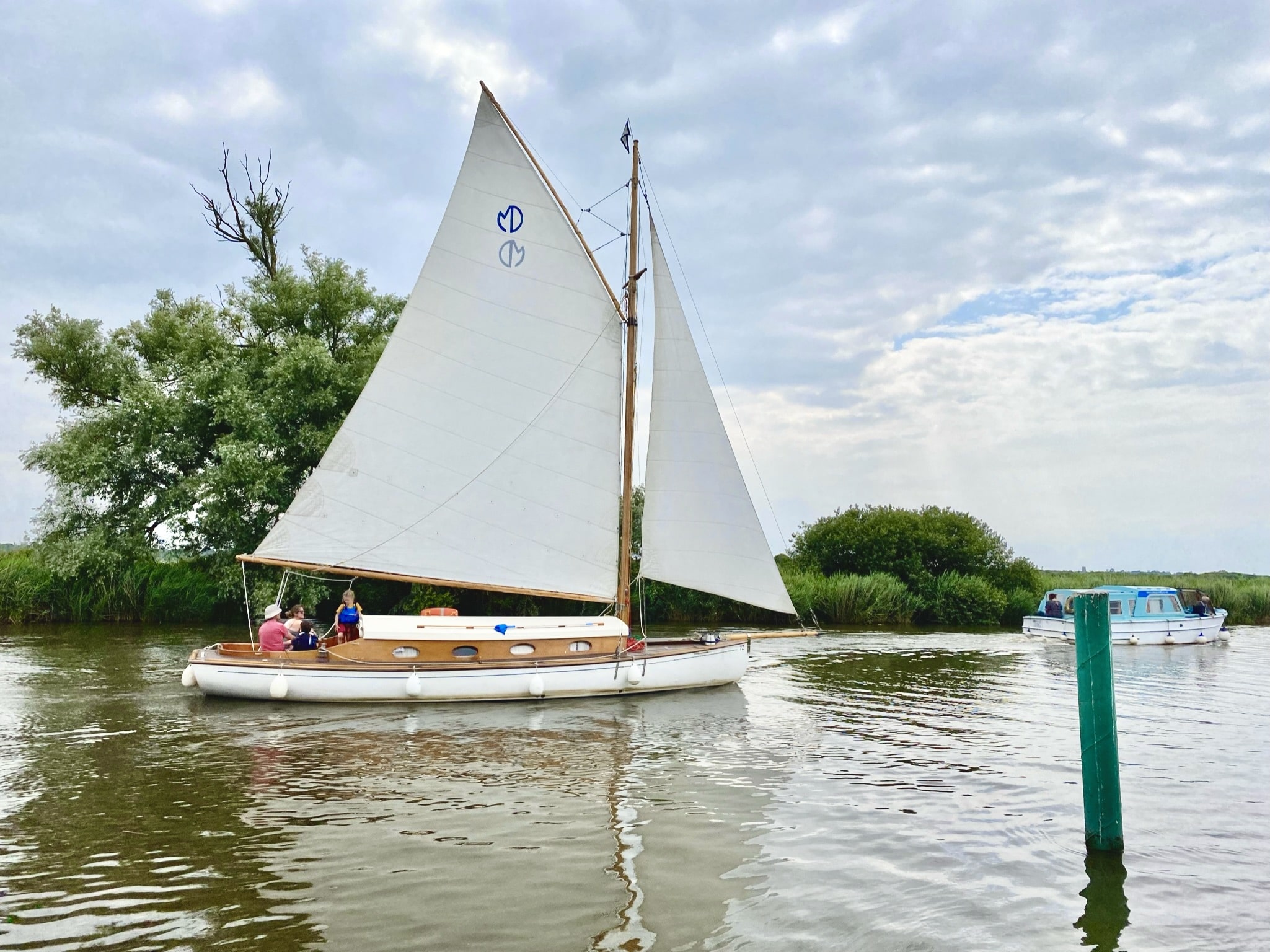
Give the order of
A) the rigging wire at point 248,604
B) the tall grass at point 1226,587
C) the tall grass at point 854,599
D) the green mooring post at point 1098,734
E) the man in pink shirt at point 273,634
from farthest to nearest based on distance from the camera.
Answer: the tall grass at point 1226,587 → the tall grass at point 854,599 → the rigging wire at point 248,604 → the man in pink shirt at point 273,634 → the green mooring post at point 1098,734

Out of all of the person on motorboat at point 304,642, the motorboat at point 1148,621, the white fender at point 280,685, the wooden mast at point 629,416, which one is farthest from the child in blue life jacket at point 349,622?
the motorboat at point 1148,621

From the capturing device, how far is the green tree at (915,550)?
44.4m

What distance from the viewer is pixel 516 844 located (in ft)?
28.5

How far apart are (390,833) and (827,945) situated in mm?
4505

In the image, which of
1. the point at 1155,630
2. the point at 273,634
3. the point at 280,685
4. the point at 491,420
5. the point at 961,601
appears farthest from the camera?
the point at 961,601

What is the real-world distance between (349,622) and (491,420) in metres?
5.01

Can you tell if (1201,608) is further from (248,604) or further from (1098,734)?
(248,604)

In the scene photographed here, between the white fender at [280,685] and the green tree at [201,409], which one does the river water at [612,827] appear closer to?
the white fender at [280,685]

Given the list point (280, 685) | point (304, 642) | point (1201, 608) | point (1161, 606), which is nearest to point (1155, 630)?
point (1161, 606)

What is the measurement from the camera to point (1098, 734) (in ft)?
28.6

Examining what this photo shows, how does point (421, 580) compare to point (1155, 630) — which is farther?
point (1155, 630)

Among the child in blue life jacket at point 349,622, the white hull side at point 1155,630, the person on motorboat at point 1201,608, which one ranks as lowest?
the white hull side at point 1155,630

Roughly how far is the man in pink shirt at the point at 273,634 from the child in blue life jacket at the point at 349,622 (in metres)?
1.08

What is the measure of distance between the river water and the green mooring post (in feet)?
1.10
